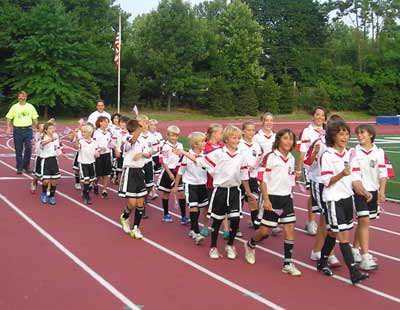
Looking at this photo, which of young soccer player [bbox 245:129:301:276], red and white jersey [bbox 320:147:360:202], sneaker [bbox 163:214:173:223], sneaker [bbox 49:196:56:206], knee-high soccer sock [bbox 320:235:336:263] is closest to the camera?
red and white jersey [bbox 320:147:360:202]

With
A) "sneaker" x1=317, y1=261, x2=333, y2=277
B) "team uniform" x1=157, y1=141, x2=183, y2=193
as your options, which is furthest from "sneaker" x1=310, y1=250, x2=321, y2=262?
"team uniform" x1=157, y1=141, x2=183, y2=193

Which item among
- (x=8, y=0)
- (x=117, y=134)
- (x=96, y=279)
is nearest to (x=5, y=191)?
(x=117, y=134)

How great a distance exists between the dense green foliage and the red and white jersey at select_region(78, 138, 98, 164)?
101 ft

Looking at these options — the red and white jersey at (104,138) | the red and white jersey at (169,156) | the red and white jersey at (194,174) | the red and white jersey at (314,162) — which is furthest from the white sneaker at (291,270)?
the red and white jersey at (104,138)

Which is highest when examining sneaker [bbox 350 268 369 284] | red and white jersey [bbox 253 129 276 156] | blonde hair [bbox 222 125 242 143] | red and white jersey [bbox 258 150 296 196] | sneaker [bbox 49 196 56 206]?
blonde hair [bbox 222 125 242 143]

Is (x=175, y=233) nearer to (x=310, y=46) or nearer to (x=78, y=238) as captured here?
(x=78, y=238)

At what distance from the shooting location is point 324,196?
18.7 feet

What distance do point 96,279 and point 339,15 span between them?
68394 mm

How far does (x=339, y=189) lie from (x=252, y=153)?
1.99m

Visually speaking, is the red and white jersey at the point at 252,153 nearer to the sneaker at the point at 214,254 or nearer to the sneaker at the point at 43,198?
the sneaker at the point at 214,254

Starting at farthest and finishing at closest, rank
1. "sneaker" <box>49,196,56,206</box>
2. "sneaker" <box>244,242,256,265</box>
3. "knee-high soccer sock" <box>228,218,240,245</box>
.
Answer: "sneaker" <box>49,196,56,206</box>
"knee-high soccer sock" <box>228,218,240,245</box>
"sneaker" <box>244,242,256,265</box>

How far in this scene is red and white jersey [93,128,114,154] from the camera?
34.3ft

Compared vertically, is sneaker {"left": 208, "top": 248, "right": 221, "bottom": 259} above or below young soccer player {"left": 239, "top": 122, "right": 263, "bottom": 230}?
below

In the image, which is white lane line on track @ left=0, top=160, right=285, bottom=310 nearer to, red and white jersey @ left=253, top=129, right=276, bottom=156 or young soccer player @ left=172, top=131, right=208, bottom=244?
young soccer player @ left=172, top=131, right=208, bottom=244
